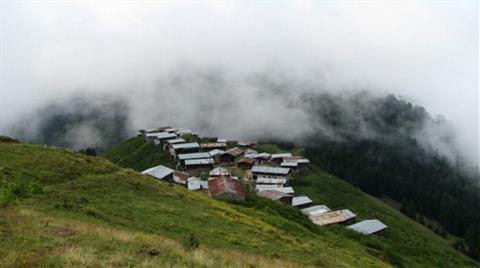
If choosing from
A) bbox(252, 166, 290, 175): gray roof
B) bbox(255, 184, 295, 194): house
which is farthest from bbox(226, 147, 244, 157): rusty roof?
bbox(255, 184, 295, 194): house

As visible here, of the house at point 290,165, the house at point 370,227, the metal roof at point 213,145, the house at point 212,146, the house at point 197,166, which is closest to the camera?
the house at point 370,227

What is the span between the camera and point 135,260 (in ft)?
52.7

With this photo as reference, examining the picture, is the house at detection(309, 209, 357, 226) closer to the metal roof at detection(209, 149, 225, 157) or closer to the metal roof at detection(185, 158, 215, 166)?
the metal roof at detection(185, 158, 215, 166)

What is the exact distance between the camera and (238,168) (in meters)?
147

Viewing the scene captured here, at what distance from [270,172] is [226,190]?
5980cm

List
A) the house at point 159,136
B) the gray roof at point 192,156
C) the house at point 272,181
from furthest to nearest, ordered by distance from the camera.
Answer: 1. the house at point 159,136
2. the gray roof at point 192,156
3. the house at point 272,181

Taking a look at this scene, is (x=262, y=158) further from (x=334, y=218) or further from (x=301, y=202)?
(x=334, y=218)

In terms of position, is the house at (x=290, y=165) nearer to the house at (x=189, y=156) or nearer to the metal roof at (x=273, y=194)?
the house at (x=189, y=156)

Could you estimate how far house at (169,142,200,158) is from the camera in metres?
151

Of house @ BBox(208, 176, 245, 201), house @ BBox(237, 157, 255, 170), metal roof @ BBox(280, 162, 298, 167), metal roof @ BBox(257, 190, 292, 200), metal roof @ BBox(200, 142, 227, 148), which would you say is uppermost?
metal roof @ BBox(200, 142, 227, 148)

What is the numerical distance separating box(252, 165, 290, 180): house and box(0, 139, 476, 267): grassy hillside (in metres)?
64.6

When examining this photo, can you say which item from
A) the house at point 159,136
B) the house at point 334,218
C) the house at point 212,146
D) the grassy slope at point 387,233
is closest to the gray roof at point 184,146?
the house at point 212,146

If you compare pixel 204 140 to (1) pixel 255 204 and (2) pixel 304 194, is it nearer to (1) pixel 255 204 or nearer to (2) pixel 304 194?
(2) pixel 304 194

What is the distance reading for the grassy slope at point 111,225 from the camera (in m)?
17.0
